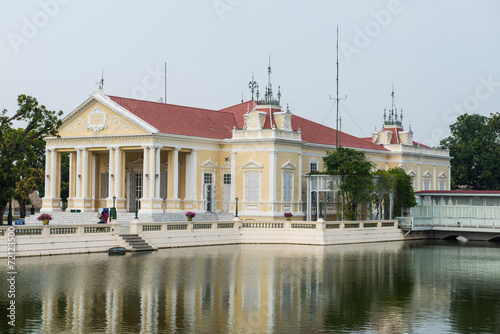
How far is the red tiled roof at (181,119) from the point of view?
48.3 meters

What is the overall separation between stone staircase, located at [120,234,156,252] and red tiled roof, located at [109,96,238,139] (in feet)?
39.1

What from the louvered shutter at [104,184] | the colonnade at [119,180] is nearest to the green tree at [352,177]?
the colonnade at [119,180]

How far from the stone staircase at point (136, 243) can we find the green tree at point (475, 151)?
44.8 m

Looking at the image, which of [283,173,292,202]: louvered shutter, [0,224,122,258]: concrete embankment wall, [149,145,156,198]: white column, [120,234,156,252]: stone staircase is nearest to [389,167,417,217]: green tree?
[283,173,292,202]: louvered shutter

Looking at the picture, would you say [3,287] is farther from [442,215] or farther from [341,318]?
[442,215]

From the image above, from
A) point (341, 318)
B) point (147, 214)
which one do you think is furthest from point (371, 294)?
point (147, 214)

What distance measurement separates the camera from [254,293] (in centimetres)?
2255

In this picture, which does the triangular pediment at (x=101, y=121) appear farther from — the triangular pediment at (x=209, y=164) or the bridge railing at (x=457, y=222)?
the bridge railing at (x=457, y=222)

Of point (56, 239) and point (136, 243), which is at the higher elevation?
point (56, 239)

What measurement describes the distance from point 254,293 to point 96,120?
29033 millimetres

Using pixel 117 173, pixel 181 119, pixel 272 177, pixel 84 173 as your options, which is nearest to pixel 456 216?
pixel 272 177

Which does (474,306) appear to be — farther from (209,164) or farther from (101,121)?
(101,121)

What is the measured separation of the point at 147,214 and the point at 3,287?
22703 mm

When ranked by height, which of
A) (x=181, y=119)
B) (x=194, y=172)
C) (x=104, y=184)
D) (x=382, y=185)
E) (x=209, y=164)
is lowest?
(x=382, y=185)
